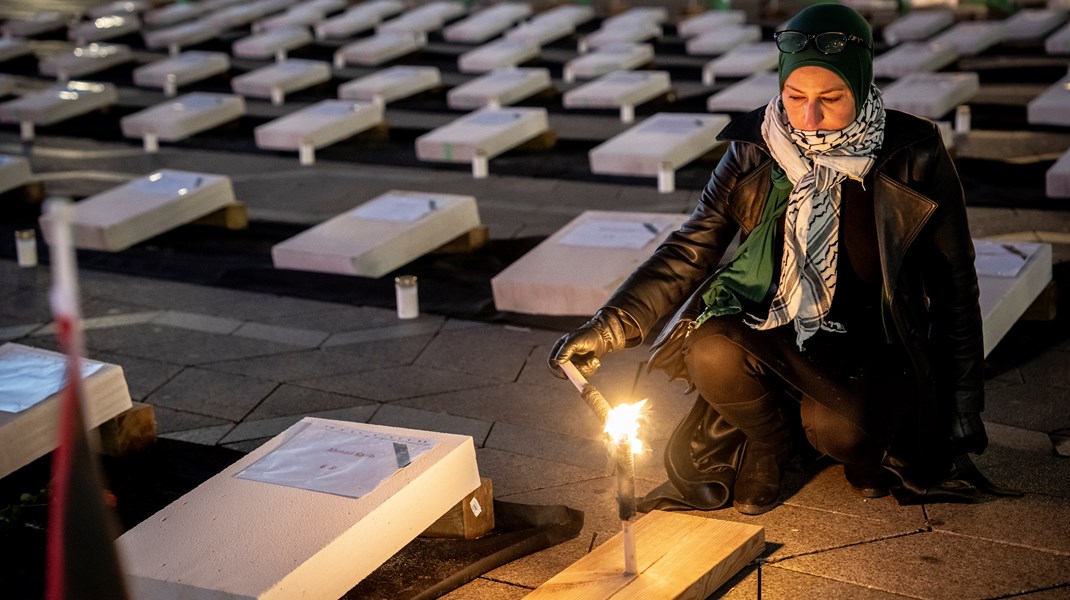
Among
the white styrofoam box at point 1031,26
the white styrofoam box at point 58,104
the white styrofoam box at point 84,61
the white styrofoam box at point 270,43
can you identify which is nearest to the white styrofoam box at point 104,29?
the white styrofoam box at point 84,61

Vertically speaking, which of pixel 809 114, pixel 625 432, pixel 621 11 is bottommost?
pixel 621 11

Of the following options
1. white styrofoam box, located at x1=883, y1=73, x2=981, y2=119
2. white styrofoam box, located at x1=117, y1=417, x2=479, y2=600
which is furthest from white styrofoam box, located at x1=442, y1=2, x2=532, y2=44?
white styrofoam box, located at x1=117, y1=417, x2=479, y2=600

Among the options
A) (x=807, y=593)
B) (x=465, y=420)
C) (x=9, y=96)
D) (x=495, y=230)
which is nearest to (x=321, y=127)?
(x=495, y=230)

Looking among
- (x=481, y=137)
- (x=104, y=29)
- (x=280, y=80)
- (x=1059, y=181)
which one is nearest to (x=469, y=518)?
(x=1059, y=181)

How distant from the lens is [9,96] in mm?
12523

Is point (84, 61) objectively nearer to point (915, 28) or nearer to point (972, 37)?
point (915, 28)

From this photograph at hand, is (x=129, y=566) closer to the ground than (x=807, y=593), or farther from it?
farther from it

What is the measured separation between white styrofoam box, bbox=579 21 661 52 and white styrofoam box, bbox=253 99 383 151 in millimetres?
3731

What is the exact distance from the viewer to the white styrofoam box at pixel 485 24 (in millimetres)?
14424

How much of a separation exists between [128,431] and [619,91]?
22.0 ft

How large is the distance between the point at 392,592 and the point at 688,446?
3.15 feet

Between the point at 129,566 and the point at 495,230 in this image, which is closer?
the point at 129,566

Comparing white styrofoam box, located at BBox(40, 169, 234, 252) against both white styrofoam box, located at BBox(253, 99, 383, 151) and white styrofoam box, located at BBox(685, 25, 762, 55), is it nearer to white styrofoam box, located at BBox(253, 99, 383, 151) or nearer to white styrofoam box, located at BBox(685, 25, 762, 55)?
white styrofoam box, located at BBox(253, 99, 383, 151)

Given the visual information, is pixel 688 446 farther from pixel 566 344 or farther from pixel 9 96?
pixel 9 96
